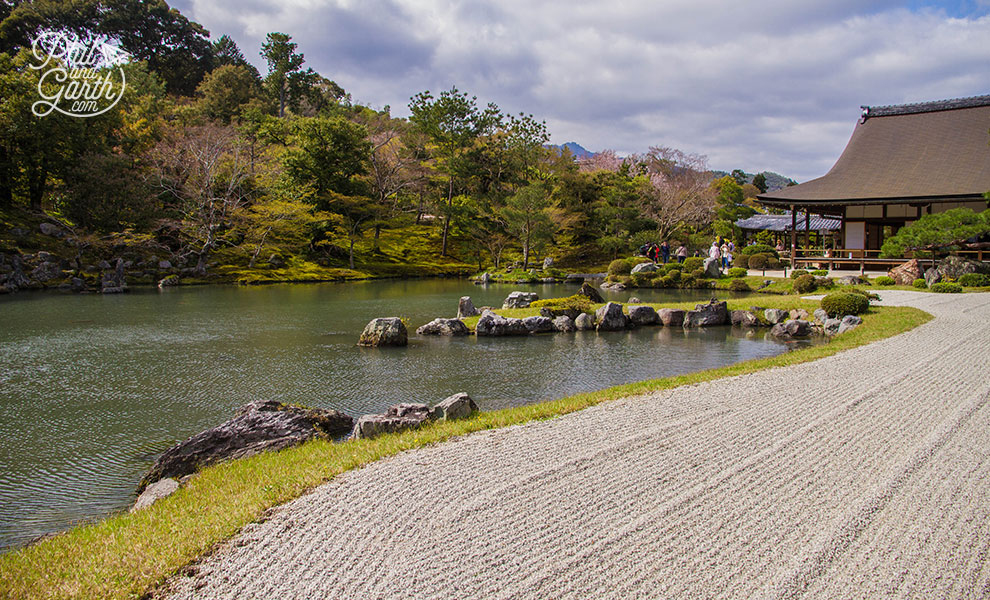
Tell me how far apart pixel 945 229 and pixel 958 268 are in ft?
9.16

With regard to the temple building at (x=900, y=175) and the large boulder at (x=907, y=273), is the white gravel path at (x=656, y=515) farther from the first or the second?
the temple building at (x=900, y=175)

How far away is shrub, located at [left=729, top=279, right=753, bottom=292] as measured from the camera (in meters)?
25.2

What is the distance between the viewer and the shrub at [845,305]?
1480cm

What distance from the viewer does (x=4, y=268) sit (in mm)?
25750

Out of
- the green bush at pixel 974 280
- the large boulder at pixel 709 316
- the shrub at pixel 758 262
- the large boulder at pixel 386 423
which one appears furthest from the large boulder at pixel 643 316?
the shrub at pixel 758 262

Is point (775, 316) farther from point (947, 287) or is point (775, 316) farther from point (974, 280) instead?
point (974, 280)

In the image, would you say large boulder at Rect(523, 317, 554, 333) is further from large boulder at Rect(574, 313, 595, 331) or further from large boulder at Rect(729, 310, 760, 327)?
large boulder at Rect(729, 310, 760, 327)

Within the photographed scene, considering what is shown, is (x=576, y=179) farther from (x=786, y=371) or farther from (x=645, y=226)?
(x=786, y=371)

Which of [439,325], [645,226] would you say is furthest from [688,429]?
[645,226]

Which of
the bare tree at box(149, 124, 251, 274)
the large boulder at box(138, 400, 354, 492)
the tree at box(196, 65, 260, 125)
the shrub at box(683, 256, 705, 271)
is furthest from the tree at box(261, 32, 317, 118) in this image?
the large boulder at box(138, 400, 354, 492)

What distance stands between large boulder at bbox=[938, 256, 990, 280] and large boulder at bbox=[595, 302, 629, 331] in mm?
13121

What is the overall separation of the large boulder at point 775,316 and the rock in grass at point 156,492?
49.6 feet

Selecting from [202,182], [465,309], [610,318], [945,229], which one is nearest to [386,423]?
[610,318]

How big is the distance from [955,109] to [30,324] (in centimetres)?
3982
